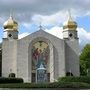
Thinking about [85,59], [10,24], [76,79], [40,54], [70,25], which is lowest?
[76,79]

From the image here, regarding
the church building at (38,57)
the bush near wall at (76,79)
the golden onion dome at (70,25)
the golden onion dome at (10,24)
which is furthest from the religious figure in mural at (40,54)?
the bush near wall at (76,79)

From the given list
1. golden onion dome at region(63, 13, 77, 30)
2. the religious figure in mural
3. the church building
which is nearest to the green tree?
golden onion dome at region(63, 13, 77, 30)

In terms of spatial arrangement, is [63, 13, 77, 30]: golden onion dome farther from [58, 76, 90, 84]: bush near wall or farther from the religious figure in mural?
[58, 76, 90, 84]: bush near wall

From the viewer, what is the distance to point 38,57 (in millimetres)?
66938

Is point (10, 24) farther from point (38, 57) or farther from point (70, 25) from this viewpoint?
point (70, 25)

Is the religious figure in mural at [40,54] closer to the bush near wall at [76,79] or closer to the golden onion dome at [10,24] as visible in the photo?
the golden onion dome at [10,24]

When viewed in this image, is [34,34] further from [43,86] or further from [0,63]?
[43,86]

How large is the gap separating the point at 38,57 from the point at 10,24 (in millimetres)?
8212

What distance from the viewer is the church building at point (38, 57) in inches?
2589

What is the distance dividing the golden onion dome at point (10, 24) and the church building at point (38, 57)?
16cm

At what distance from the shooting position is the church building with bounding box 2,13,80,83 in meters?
65.8

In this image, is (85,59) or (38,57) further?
(85,59)

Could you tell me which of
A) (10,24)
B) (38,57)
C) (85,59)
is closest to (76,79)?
(38,57)

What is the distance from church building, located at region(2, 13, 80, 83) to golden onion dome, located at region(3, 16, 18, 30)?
162 mm
